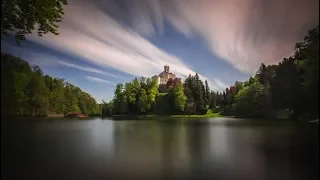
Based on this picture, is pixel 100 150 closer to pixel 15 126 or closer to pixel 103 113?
pixel 103 113

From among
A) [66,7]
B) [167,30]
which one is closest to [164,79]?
[167,30]

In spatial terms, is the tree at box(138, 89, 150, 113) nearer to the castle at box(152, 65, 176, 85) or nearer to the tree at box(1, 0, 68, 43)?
the castle at box(152, 65, 176, 85)

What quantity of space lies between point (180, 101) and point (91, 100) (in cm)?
127

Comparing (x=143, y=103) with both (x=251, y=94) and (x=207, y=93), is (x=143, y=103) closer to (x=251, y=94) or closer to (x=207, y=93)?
(x=207, y=93)

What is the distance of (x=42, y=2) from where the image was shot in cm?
390

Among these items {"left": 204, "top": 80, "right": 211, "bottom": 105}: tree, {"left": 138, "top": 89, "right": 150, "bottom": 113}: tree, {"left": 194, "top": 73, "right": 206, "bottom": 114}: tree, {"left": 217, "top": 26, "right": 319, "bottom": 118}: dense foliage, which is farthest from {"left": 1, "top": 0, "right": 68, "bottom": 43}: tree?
{"left": 217, "top": 26, "right": 319, "bottom": 118}: dense foliage

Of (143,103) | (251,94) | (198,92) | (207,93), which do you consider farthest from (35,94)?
Answer: (251,94)

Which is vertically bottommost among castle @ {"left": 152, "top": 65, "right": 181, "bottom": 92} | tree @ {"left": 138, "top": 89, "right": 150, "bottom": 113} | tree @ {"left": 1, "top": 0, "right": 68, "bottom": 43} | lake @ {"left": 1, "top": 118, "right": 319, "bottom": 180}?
lake @ {"left": 1, "top": 118, "right": 319, "bottom": 180}

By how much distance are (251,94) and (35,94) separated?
9.56ft

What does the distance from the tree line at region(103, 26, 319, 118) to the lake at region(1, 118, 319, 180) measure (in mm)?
195

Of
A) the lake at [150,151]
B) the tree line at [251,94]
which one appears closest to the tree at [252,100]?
the tree line at [251,94]

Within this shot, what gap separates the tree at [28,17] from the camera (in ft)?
11.6

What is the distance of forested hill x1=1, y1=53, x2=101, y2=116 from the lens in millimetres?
3361

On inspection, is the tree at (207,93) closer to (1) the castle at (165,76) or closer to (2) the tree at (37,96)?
(1) the castle at (165,76)
